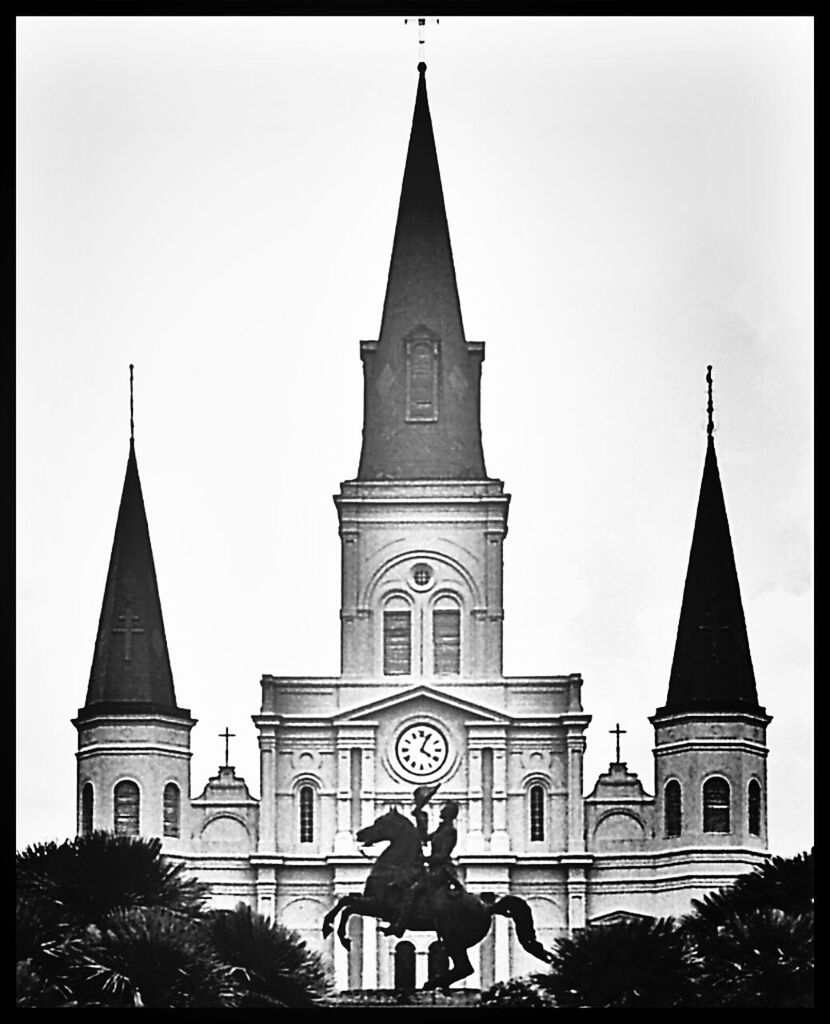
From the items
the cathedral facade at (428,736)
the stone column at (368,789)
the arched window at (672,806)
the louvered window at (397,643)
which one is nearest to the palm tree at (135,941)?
the stone column at (368,789)

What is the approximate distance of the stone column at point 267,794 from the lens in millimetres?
42594

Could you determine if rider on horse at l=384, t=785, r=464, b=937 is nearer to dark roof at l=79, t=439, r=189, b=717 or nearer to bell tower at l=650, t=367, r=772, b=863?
bell tower at l=650, t=367, r=772, b=863

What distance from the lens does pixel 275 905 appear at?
42719 millimetres

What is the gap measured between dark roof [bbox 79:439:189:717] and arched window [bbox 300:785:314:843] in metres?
2.05

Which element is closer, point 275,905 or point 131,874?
point 131,874

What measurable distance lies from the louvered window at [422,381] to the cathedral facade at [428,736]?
35mm

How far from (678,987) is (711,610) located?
8.28 metres

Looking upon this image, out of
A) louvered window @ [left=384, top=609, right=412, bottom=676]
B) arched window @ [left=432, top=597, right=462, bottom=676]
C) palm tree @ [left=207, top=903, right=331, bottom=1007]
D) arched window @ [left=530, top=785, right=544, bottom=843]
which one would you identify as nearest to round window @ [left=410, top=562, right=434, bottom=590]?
arched window @ [left=432, top=597, right=462, bottom=676]

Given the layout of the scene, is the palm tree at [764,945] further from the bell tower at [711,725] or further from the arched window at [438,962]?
the bell tower at [711,725]
